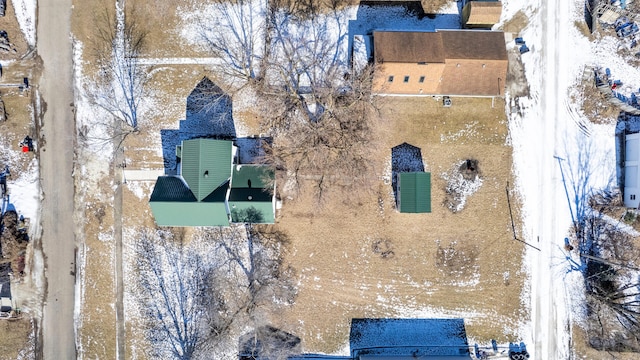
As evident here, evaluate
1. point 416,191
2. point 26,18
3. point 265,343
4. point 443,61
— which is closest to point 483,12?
point 443,61

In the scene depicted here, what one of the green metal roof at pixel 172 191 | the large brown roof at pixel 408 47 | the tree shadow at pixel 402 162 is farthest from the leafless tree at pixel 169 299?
the large brown roof at pixel 408 47

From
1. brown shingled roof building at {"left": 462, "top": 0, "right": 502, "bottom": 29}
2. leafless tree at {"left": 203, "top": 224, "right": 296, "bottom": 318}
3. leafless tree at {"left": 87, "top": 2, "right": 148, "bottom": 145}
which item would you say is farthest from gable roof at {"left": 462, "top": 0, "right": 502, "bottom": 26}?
leafless tree at {"left": 87, "top": 2, "right": 148, "bottom": 145}

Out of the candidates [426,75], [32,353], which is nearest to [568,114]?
[426,75]

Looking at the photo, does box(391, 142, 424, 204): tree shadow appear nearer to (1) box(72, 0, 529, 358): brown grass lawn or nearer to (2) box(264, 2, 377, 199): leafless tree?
(1) box(72, 0, 529, 358): brown grass lawn

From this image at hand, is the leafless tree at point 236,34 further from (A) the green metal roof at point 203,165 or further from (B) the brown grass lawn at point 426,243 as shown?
(B) the brown grass lawn at point 426,243

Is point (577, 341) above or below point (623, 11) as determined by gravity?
below

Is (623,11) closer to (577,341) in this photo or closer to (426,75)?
(426,75)

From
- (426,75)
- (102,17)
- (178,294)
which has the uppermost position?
(102,17)
